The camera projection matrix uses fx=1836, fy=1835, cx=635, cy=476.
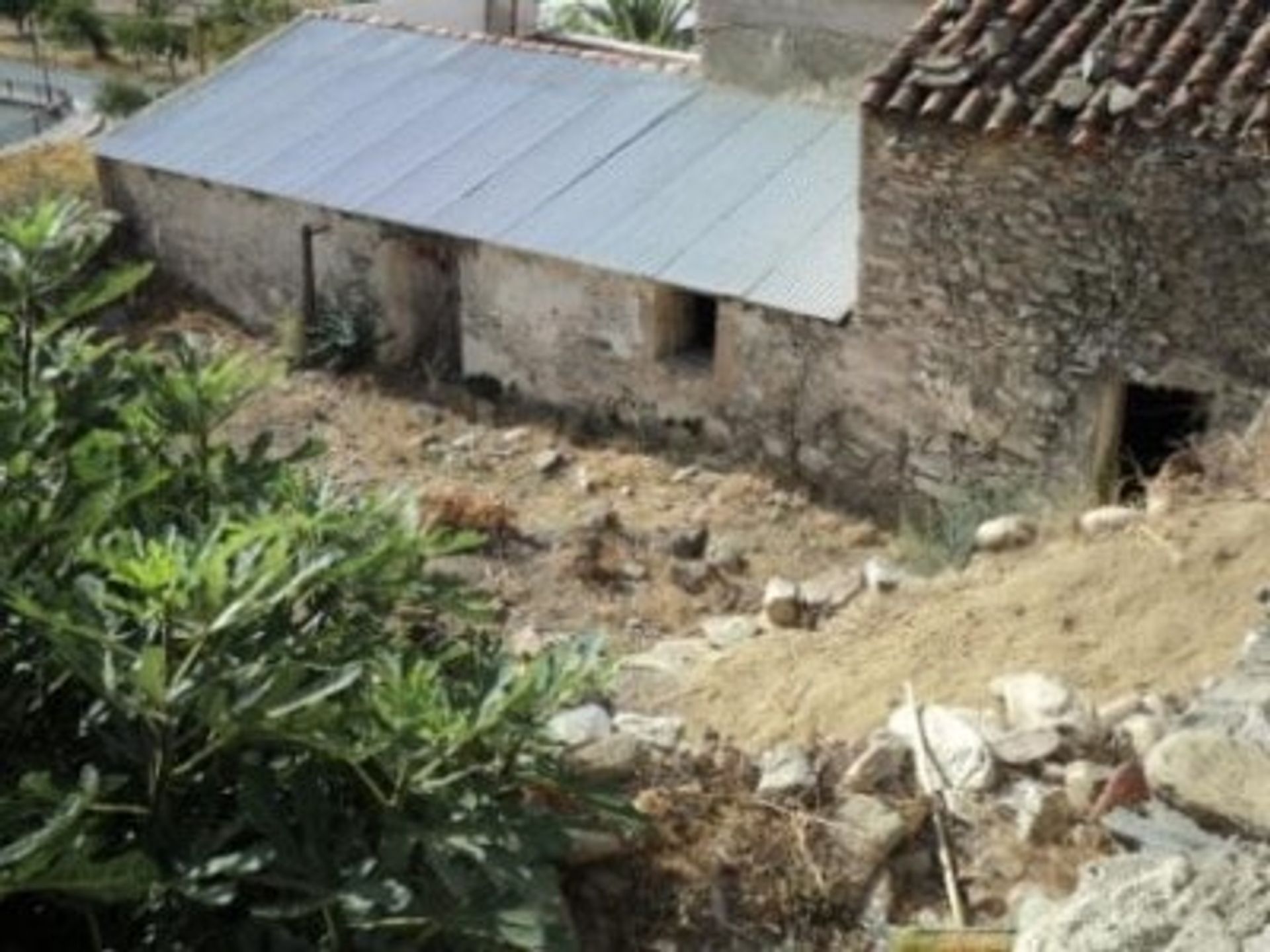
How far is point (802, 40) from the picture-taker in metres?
13.5

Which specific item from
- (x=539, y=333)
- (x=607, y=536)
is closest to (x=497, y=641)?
(x=607, y=536)

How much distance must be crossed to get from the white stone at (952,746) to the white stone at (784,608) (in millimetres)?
2944

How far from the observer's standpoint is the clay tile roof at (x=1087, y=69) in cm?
985

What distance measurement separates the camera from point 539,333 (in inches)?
509

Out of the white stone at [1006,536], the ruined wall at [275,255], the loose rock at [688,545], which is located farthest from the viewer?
the ruined wall at [275,255]

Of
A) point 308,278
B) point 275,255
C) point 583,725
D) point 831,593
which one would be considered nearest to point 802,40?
point 308,278

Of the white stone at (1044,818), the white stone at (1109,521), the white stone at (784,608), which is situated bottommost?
the white stone at (784,608)

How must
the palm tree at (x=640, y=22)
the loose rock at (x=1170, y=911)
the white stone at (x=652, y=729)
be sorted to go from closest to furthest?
the loose rock at (x=1170, y=911) < the white stone at (x=652, y=729) < the palm tree at (x=640, y=22)

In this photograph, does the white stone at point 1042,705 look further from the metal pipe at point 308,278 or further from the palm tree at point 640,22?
the palm tree at point 640,22

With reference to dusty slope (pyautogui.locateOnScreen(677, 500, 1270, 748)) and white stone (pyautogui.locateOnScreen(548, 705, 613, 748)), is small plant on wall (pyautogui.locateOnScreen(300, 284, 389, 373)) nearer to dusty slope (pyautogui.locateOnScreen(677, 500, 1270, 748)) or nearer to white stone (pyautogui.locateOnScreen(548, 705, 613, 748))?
dusty slope (pyautogui.locateOnScreen(677, 500, 1270, 748))

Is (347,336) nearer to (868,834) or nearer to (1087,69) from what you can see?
(1087,69)

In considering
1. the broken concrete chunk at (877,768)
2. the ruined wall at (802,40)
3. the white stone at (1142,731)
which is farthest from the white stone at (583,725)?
the ruined wall at (802,40)

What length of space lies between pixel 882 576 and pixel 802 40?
5596mm

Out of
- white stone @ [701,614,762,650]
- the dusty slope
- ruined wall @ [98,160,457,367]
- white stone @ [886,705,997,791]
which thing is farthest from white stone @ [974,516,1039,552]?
ruined wall @ [98,160,457,367]
